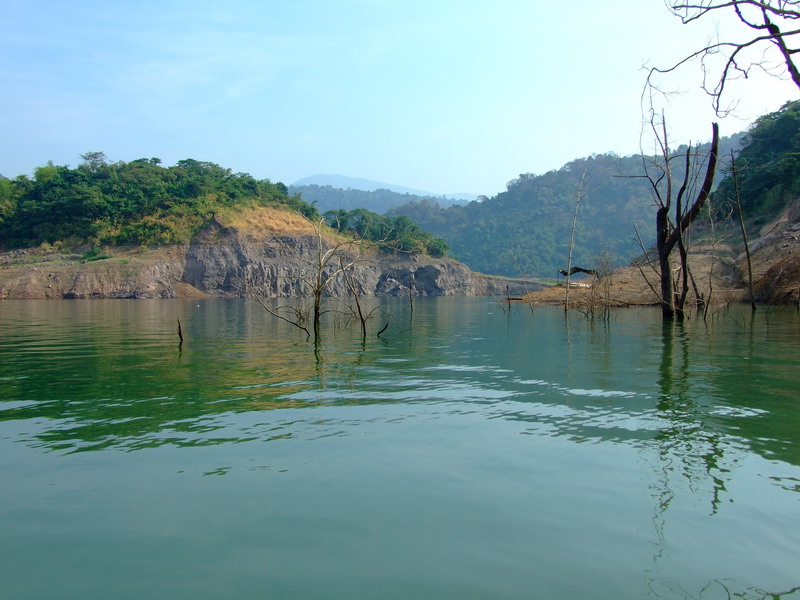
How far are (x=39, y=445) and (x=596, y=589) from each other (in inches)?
282

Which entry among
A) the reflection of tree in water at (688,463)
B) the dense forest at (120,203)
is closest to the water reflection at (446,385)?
the reflection of tree in water at (688,463)

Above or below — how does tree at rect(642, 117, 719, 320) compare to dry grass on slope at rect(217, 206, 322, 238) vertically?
below

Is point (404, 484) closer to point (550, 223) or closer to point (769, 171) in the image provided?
point (769, 171)

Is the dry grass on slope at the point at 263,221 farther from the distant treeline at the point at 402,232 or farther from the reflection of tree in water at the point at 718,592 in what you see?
the reflection of tree in water at the point at 718,592

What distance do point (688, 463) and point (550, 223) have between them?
173664mm

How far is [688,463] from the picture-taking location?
6672 mm

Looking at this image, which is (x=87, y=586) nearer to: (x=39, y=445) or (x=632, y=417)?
(x=39, y=445)

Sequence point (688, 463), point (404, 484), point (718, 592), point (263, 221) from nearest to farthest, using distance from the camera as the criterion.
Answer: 1. point (718, 592)
2. point (404, 484)
3. point (688, 463)
4. point (263, 221)

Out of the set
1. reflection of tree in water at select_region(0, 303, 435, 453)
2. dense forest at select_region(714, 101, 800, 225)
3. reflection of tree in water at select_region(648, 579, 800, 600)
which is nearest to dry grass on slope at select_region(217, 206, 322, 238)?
dense forest at select_region(714, 101, 800, 225)

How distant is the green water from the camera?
4.34 meters

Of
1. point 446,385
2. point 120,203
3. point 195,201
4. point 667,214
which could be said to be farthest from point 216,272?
point 446,385

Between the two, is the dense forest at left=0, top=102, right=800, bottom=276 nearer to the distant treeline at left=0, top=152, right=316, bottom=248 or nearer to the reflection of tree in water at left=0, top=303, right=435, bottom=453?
the distant treeline at left=0, top=152, right=316, bottom=248

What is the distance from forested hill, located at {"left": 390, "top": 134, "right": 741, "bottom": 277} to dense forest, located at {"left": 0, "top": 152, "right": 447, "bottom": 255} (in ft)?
198

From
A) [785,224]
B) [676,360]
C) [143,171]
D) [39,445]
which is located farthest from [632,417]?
[143,171]
